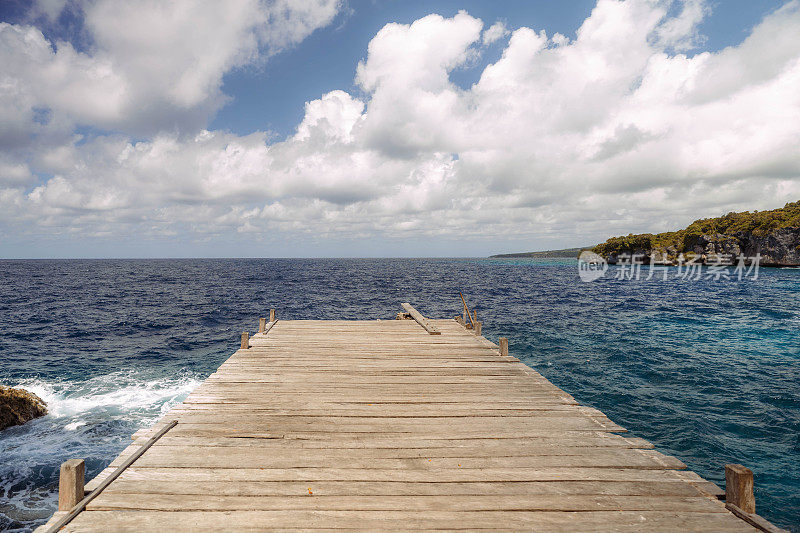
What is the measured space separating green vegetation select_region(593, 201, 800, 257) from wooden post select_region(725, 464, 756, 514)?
138m

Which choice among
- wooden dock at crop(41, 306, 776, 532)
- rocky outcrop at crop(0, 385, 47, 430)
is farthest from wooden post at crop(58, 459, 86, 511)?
rocky outcrop at crop(0, 385, 47, 430)

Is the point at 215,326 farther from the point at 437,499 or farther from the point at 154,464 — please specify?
the point at 437,499

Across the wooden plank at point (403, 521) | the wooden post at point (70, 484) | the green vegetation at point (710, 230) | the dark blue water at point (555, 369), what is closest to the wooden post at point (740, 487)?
the wooden plank at point (403, 521)

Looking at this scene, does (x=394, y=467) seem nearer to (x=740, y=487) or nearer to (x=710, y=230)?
(x=740, y=487)

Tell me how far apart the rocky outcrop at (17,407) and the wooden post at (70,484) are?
1274 centimetres

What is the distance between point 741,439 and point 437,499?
12.5 metres

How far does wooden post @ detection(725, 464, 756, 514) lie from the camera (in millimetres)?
3855

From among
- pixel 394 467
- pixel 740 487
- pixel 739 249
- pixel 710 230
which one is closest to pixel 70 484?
pixel 394 467

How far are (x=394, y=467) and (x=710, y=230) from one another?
159227 mm

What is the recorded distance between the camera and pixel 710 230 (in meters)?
121

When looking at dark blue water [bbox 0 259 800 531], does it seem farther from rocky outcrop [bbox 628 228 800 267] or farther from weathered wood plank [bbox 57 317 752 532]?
rocky outcrop [bbox 628 228 800 267]

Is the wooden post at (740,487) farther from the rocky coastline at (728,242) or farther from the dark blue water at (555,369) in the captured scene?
the rocky coastline at (728,242)

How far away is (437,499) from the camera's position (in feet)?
13.2

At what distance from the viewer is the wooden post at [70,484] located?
367 cm
